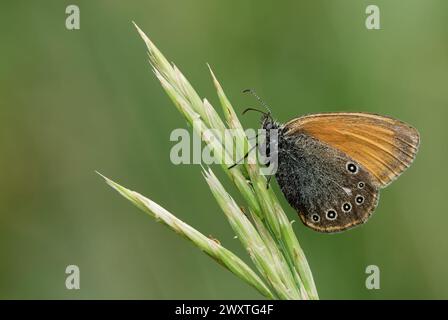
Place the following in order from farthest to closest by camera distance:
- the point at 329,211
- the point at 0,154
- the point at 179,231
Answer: the point at 0,154 < the point at 329,211 < the point at 179,231

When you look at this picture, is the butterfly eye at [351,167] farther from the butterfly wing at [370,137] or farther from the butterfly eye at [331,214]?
the butterfly eye at [331,214]

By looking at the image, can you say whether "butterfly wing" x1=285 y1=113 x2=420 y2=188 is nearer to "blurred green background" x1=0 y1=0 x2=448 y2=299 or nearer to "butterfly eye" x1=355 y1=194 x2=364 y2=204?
"butterfly eye" x1=355 y1=194 x2=364 y2=204

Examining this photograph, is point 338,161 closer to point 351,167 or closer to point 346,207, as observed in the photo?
point 351,167

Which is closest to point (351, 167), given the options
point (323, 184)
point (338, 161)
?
point (338, 161)

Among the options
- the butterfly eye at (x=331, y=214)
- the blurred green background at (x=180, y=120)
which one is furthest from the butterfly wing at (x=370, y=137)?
the blurred green background at (x=180, y=120)

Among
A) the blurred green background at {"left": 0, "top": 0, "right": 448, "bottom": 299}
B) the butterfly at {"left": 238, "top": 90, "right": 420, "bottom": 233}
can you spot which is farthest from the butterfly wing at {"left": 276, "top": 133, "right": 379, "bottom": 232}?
the blurred green background at {"left": 0, "top": 0, "right": 448, "bottom": 299}
